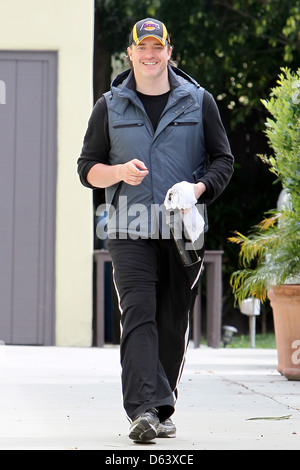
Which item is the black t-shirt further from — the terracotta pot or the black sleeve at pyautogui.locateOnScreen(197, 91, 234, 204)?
the terracotta pot

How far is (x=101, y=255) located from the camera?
11125 millimetres

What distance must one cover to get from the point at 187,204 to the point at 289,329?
3.24 meters

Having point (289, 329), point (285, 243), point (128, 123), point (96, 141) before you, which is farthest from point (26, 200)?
point (128, 123)

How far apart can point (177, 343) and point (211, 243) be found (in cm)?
1109

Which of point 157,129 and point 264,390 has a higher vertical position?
point 157,129

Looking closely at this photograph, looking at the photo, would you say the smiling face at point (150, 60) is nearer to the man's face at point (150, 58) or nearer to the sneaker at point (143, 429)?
the man's face at point (150, 58)

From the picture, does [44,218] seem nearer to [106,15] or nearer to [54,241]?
[54,241]

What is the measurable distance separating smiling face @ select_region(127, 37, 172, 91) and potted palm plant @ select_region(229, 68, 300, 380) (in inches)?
105

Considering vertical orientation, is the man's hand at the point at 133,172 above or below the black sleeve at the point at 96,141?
below

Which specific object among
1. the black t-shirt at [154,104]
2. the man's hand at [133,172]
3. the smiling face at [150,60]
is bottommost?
the man's hand at [133,172]

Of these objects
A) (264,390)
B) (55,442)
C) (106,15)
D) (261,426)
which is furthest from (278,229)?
(106,15)

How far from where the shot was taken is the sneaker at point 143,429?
15.8ft

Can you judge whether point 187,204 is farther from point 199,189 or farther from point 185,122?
point 185,122

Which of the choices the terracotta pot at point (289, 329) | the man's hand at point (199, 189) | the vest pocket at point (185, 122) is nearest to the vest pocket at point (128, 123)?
the vest pocket at point (185, 122)
